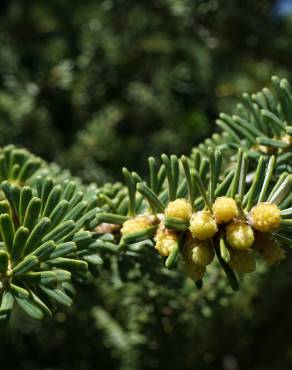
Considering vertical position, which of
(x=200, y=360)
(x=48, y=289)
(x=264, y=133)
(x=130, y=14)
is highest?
(x=130, y=14)

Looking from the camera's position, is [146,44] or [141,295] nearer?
[141,295]

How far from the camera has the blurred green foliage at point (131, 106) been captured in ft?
3.30

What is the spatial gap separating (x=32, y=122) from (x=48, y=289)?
34.6 inches

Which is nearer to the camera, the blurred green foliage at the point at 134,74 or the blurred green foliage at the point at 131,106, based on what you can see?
the blurred green foliage at the point at 131,106

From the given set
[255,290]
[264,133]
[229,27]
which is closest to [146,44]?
[229,27]

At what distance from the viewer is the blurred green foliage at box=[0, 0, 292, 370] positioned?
3.30 feet

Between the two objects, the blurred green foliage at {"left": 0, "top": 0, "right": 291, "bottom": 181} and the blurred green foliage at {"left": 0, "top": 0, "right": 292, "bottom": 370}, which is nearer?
the blurred green foliage at {"left": 0, "top": 0, "right": 292, "bottom": 370}

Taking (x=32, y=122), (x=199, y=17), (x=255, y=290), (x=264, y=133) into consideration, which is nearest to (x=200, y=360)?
(x=255, y=290)

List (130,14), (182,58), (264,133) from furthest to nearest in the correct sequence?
(182,58)
(130,14)
(264,133)

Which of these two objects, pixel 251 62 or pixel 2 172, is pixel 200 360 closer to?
Result: pixel 2 172

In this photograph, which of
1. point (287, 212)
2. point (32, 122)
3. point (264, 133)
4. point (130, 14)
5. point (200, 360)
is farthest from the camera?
point (130, 14)

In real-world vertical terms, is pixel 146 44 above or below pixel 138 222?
above

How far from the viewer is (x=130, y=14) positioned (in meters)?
1.50

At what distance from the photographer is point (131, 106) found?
1499 millimetres
